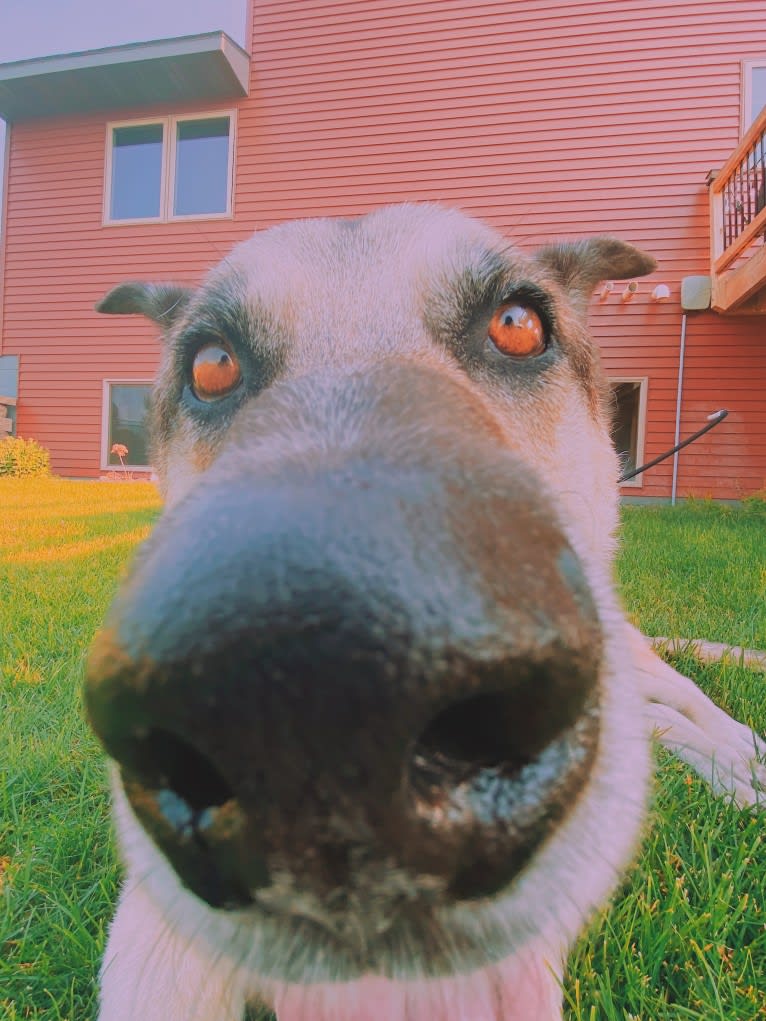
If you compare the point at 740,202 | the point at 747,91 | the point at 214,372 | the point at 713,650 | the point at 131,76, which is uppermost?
the point at 131,76

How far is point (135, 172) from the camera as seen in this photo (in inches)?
605

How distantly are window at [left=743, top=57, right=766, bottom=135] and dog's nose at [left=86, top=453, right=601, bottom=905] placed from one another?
15.0m

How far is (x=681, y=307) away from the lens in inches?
488

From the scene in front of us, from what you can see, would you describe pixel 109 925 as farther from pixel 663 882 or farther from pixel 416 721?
pixel 416 721

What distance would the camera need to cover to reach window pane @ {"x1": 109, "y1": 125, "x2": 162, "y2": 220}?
15234mm

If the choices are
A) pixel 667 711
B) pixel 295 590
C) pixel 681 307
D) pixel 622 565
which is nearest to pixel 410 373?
pixel 295 590

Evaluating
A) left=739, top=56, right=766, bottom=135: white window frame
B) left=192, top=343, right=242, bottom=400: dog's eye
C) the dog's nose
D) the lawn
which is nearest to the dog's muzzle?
the dog's nose

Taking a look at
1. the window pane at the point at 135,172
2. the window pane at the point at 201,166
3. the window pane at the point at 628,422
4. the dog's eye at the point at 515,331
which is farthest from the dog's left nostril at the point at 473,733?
the window pane at the point at 135,172

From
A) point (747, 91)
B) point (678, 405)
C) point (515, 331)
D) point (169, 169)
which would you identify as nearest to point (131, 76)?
point (169, 169)

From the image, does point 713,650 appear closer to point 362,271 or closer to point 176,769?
point 362,271

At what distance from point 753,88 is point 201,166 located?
11.4m

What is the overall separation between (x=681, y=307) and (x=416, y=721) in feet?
44.9

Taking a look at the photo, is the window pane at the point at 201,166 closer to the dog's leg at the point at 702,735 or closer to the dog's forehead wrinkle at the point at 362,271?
the dog's forehead wrinkle at the point at 362,271

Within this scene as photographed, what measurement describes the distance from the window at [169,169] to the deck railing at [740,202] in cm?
998
